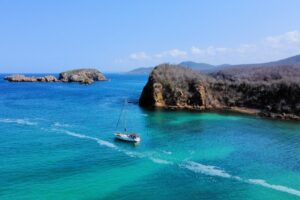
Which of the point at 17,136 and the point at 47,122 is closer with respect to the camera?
the point at 17,136

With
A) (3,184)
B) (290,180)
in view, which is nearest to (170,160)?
(290,180)

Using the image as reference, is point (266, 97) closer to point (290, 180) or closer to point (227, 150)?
point (227, 150)

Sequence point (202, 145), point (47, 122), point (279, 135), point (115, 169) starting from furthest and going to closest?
point (47, 122) → point (279, 135) → point (202, 145) → point (115, 169)

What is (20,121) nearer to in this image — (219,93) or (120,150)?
(120,150)

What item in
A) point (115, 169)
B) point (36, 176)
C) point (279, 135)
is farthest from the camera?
point (279, 135)

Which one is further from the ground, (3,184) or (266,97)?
(266,97)

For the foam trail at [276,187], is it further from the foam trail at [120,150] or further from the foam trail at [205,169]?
the foam trail at [120,150]
